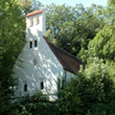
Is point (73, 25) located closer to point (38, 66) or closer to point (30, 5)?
point (30, 5)

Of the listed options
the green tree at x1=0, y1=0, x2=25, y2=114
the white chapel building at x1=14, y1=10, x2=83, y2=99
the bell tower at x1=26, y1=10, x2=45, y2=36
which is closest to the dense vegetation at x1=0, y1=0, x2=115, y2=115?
the green tree at x1=0, y1=0, x2=25, y2=114

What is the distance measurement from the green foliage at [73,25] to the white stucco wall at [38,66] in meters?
14.6

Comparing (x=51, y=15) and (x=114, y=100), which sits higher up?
(x=51, y=15)

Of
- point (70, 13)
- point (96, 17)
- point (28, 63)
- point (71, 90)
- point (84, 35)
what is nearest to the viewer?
point (71, 90)

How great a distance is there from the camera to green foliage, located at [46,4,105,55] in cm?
4306

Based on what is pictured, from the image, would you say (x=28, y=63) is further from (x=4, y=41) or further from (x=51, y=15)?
(x=51, y=15)

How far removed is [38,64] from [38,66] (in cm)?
22

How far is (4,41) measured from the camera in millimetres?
23500

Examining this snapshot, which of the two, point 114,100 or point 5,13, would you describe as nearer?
point 114,100

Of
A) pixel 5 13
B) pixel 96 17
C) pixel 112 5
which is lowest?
pixel 5 13

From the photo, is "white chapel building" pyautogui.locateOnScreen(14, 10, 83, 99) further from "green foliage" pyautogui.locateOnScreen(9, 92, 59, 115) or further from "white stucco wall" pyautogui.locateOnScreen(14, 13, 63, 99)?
"green foliage" pyautogui.locateOnScreen(9, 92, 59, 115)

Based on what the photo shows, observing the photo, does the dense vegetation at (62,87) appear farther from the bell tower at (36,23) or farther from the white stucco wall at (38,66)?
the white stucco wall at (38,66)

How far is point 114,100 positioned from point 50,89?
6431mm

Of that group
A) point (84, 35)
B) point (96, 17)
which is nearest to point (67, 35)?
point (84, 35)
